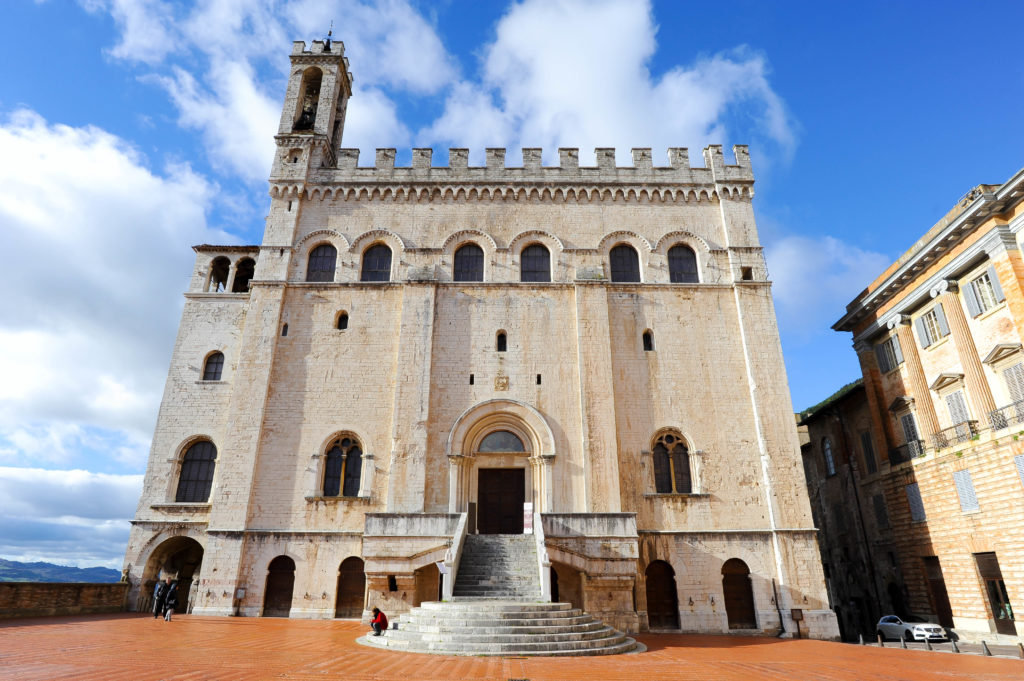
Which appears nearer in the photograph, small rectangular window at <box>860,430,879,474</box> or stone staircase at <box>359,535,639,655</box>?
stone staircase at <box>359,535,639,655</box>

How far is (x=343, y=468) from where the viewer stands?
20.4 m

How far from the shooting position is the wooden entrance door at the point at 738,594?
18.4 metres

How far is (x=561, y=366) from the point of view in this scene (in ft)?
70.3

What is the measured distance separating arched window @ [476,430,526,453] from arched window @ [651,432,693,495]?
4.83 meters

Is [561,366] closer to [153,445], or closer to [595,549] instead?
[595,549]

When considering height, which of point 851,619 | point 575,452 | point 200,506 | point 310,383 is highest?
point 310,383

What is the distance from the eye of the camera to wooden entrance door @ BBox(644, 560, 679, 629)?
60.1 ft

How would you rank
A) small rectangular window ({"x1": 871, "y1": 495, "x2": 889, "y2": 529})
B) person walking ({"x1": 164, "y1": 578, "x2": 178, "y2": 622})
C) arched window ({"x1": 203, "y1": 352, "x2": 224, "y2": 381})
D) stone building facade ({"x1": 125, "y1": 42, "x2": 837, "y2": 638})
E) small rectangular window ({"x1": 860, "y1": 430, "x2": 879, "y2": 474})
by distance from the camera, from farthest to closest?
small rectangular window ({"x1": 860, "y1": 430, "x2": 879, "y2": 474})
small rectangular window ({"x1": 871, "y1": 495, "x2": 889, "y2": 529})
arched window ({"x1": 203, "y1": 352, "x2": 224, "y2": 381})
stone building facade ({"x1": 125, "y1": 42, "x2": 837, "y2": 638})
person walking ({"x1": 164, "y1": 578, "x2": 178, "y2": 622})

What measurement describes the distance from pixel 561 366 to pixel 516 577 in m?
8.16

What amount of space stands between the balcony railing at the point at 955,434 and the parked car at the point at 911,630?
6.03 metres

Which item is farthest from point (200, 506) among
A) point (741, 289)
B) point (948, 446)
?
point (948, 446)

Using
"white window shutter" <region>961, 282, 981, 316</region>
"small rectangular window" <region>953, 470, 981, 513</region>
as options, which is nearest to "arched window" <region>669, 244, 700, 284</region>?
"white window shutter" <region>961, 282, 981, 316</region>

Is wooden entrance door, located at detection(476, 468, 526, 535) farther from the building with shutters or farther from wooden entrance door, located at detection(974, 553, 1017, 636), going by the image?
wooden entrance door, located at detection(974, 553, 1017, 636)

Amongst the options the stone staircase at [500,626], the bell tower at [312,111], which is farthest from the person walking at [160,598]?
the bell tower at [312,111]
